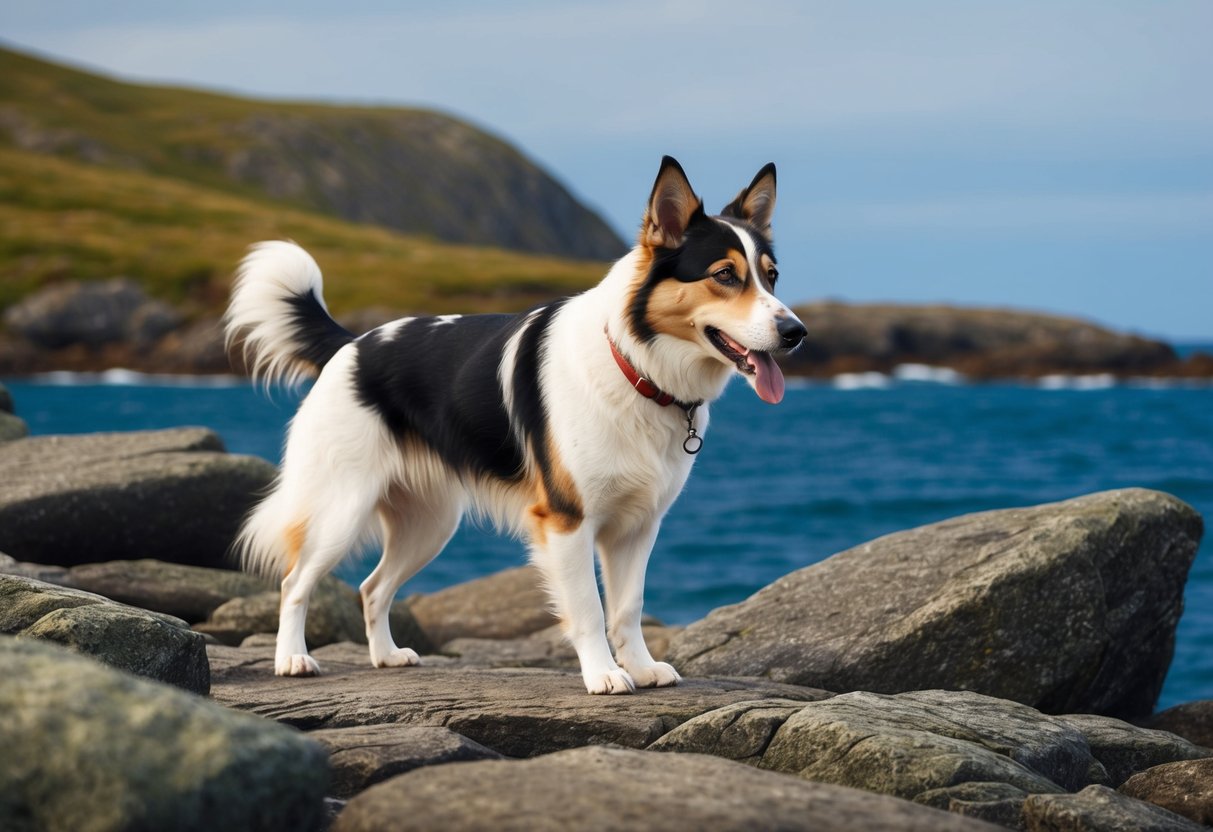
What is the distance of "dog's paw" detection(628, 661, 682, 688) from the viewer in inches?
269

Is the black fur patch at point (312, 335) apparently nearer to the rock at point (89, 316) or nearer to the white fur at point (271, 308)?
the white fur at point (271, 308)

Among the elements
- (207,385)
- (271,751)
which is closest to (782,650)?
(271,751)

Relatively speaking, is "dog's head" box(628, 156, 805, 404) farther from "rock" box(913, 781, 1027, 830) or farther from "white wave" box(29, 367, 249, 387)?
"white wave" box(29, 367, 249, 387)

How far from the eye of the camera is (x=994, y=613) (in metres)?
7.79

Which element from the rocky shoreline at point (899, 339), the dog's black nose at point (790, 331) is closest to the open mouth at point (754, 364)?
the dog's black nose at point (790, 331)

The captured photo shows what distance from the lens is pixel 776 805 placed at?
13.0ft

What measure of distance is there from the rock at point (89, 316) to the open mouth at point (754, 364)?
7016 centimetres

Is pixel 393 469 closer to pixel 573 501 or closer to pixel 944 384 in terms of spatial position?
pixel 573 501

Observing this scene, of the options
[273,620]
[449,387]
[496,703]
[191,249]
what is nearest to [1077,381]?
[191,249]

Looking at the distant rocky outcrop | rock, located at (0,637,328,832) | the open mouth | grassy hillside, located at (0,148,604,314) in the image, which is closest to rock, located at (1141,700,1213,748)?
the open mouth

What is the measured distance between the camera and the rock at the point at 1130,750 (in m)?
6.84

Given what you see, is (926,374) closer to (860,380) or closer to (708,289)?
(860,380)

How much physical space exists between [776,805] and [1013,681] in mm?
4407

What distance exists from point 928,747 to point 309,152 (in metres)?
143
